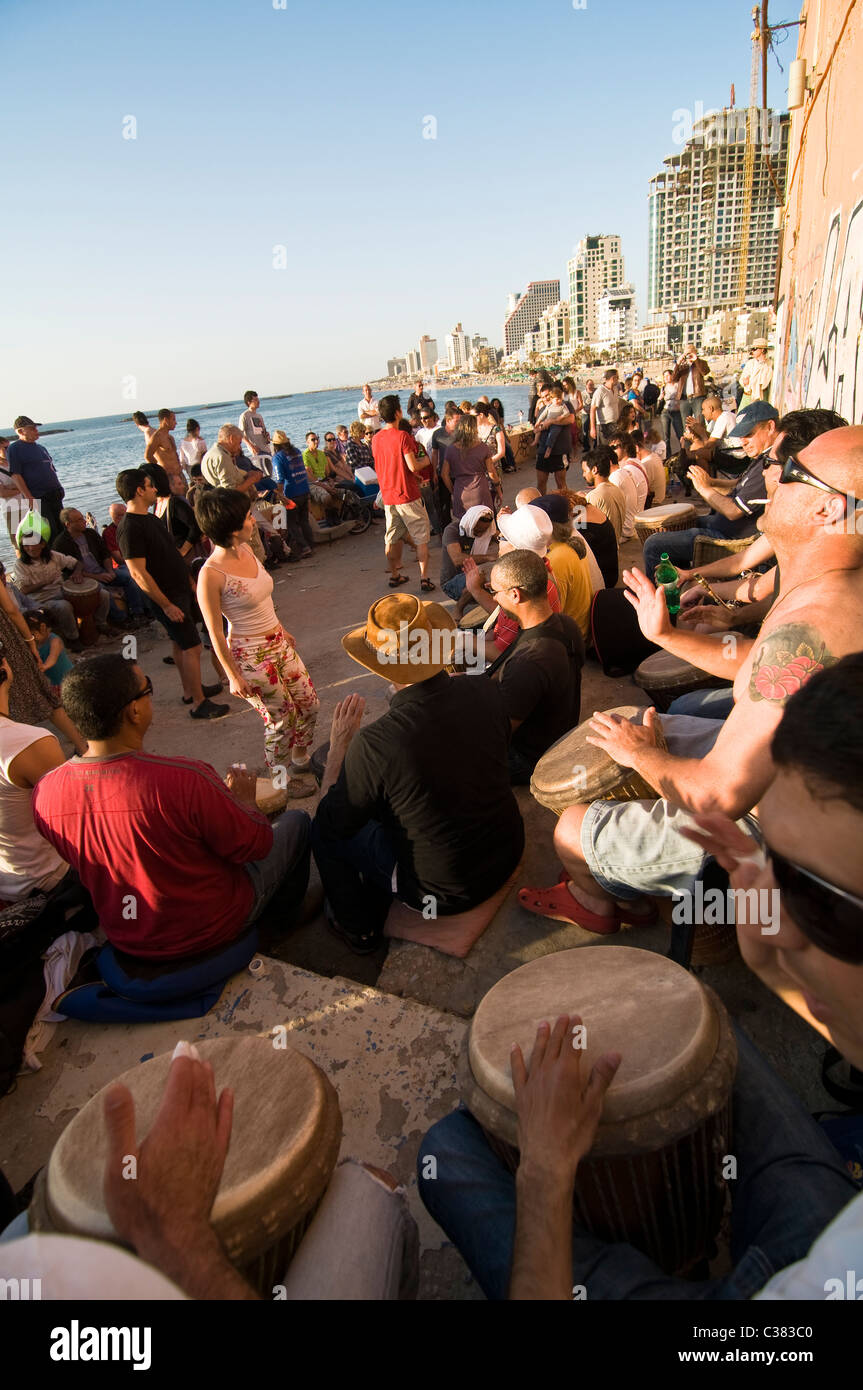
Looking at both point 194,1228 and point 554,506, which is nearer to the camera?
point 194,1228

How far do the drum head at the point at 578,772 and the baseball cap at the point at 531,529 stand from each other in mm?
2414

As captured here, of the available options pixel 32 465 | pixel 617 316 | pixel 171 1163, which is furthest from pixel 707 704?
pixel 617 316

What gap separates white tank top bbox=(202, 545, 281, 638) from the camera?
4.06 meters

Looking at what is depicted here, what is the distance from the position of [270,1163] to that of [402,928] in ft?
5.21

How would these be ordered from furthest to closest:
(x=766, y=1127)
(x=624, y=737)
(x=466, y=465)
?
(x=466, y=465) → (x=624, y=737) → (x=766, y=1127)

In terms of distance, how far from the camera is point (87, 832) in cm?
236

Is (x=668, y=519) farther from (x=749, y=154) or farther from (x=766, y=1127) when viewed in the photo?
(x=749, y=154)

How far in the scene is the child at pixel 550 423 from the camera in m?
9.94

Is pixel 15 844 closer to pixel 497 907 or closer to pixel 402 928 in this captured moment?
pixel 402 928

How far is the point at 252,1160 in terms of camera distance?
143 cm

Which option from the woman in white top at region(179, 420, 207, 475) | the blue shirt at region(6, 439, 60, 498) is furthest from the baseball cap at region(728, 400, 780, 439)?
the blue shirt at region(6, 439, 60, 498)

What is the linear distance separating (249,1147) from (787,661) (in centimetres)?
199

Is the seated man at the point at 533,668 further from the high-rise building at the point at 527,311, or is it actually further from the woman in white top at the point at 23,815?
the high-rise building at the point at 527,311
